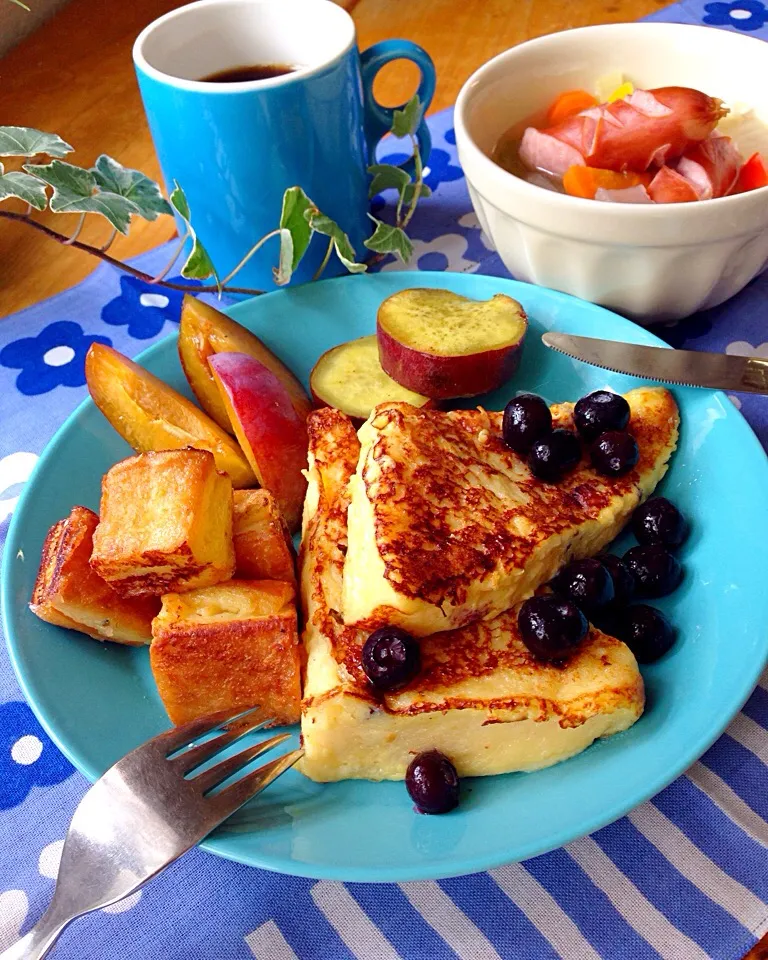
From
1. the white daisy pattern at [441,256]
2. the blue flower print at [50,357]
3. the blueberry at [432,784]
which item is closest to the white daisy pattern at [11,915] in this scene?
the blueberry at [432,784]

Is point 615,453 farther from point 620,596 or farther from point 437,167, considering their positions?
point 437,167

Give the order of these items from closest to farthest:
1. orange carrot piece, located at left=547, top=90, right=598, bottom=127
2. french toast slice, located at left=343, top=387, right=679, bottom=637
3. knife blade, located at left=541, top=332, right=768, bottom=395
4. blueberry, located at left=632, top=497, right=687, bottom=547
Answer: french toast slice, located at left=343, top=387, right=679, bottom=637, blueberry, located at left=632, top=497, right=687, bottom=547, knife blade, located at left=541, top=332, right=768, bottom=395, orange carrot piece, located at left=547, top=90, right=598, bottom=127

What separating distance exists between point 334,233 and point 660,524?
751 millimetres

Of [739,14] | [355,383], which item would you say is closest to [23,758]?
[355,383]

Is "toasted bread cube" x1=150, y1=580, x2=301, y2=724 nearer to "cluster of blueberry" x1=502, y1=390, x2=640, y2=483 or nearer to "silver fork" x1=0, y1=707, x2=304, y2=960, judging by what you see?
"silver fork" x1=0, y1=707, x2=304, y2=960

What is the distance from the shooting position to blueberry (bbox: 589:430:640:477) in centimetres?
116

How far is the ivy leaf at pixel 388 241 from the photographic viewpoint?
5.16ft

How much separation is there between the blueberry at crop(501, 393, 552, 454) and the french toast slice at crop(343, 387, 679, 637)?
0.11ft

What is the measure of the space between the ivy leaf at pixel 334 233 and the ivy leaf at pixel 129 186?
248 mm

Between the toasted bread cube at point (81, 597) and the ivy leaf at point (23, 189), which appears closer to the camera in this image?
the toasted bread cube at point (81, 597)

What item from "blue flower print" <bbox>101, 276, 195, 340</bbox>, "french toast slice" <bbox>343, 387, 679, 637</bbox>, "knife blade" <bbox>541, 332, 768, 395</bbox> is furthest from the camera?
"blue flower print" <bbox>101, 276, 195, 340</bbox>

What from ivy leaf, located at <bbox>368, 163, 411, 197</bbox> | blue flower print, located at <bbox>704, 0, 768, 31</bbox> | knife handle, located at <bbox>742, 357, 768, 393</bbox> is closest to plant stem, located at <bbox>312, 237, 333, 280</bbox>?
ivy leaf, located at <bbox>368, 163, 411, 197</bbox>

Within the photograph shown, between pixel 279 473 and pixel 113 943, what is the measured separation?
2.13ft

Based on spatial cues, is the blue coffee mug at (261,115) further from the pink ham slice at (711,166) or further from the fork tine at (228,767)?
the fork tine at (228,767)
